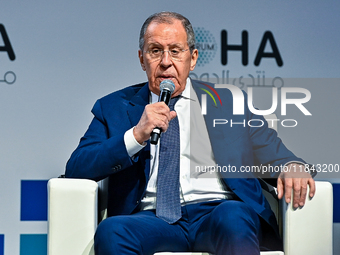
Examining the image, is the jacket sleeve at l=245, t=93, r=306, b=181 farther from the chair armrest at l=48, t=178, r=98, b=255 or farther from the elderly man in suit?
the chair armrest at l=48, t=178, r=98, b=255

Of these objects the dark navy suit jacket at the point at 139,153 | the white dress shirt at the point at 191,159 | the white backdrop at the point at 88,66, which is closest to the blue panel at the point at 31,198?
A: the white backdrop at the point at 88,66

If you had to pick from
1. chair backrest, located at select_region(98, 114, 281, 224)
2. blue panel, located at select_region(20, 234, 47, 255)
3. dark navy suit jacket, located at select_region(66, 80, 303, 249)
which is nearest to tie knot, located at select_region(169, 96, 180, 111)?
dark navy suit jacket, located at select_region(66, 80, 303, 249)

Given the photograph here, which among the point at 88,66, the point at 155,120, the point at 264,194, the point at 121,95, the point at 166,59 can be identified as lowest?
the point at 264,194

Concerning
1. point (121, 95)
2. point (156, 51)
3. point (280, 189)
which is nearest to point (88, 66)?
point (121, 95)

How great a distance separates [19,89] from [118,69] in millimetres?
627

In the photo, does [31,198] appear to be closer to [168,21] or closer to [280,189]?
[168,21]

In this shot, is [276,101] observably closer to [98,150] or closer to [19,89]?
[98,150]

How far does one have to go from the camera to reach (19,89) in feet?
9.45

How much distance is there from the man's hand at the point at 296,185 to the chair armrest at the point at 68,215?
755 millimetres

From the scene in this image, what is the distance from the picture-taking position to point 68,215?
1.77 m

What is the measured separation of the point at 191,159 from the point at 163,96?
40 cm

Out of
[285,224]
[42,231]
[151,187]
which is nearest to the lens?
[285,224]

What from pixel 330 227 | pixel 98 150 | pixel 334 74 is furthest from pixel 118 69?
pixel 330 227

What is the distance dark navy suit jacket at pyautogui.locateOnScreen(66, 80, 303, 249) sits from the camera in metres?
1.88
